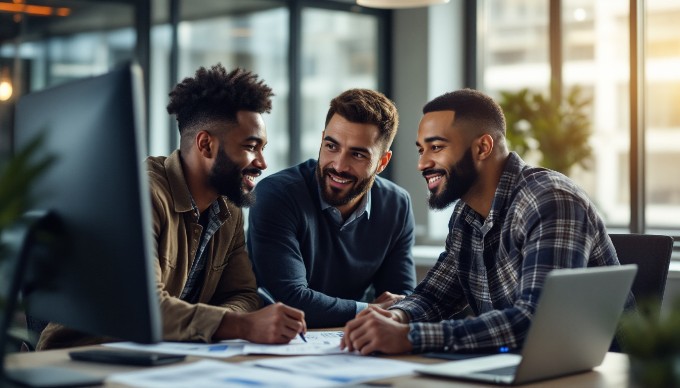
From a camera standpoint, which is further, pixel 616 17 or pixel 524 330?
pixel 616 17

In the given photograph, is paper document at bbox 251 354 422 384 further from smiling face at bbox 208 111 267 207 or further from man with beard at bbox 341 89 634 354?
smiling face at bbox 208 111 267 207

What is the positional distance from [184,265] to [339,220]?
28.7 inches

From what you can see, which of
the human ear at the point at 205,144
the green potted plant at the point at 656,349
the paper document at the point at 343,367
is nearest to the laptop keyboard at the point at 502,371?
the paper document at the point at 343,367

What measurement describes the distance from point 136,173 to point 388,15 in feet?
15.8

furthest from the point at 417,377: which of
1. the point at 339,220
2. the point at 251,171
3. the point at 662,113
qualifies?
the point at 662,113

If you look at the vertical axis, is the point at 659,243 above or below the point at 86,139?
below

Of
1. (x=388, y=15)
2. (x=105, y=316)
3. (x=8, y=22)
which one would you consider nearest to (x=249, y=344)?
(x=105, y=316)

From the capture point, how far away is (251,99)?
2.61m

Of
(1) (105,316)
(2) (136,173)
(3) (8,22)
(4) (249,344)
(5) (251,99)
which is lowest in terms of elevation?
(4) (249,344)

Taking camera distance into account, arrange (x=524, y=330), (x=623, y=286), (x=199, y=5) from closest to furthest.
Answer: (x=623, y=286), (x=524, y=330), (x=199, y=5)

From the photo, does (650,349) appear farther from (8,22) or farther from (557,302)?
(8,22)

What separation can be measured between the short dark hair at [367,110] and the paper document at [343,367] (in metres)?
1.21

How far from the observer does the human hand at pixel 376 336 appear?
184 cm

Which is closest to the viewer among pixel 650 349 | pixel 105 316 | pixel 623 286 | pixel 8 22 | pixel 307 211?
pixel 650 349
